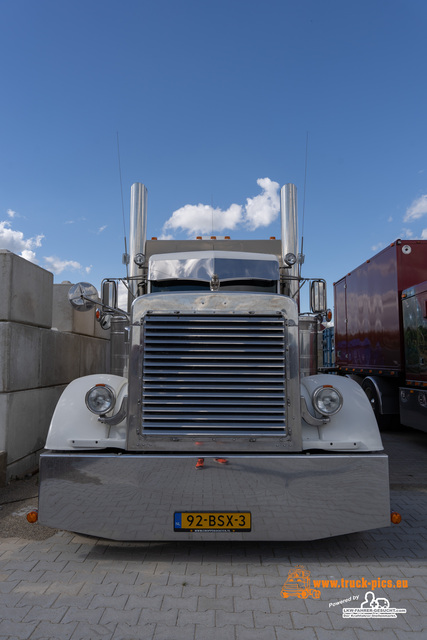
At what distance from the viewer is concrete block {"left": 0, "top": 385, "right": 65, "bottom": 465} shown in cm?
545

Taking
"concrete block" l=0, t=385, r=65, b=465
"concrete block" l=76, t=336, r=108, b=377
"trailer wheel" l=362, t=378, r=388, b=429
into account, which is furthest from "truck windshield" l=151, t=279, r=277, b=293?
"trailer wheel" l=362, t=378, r=388, b=429

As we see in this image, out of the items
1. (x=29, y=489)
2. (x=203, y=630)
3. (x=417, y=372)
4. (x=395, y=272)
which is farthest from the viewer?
(x=395, y=272)

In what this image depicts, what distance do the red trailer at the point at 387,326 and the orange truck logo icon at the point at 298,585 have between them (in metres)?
5.14

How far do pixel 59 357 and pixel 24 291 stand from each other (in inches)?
64.2

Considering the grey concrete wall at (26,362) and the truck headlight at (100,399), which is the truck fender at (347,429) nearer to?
the truck headlight at (100,399)

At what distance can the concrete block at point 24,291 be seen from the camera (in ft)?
18.2

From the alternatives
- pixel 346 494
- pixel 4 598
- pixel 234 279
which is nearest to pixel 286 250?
pixel 234 279

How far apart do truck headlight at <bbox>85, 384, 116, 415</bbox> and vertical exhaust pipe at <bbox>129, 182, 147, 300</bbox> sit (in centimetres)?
190

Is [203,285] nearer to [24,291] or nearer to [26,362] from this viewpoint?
[24,291]

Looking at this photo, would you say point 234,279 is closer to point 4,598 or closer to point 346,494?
point 346,494

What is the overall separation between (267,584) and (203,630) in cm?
68

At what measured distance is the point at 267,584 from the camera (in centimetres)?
329

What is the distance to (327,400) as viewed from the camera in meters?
3.77

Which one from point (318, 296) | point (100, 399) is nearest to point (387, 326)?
point (318, 296)
